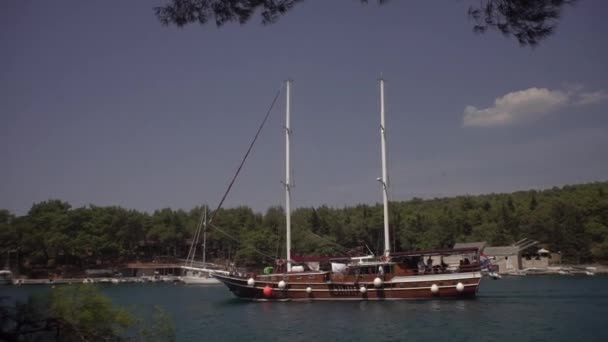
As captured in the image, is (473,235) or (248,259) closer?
(248,259)

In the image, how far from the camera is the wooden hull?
36906 mm

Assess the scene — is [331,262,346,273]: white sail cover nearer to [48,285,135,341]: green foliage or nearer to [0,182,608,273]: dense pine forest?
[0,182,608,273]: dense pine forest

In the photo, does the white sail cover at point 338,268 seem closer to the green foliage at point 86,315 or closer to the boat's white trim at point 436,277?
the boat's white trim at point 436,277

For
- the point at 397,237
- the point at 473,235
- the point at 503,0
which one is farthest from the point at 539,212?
the point at 503,0

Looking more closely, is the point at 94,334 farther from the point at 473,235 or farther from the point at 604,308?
the point at 473,235

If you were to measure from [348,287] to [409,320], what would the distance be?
1081 centimetres

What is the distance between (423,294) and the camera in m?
37.4

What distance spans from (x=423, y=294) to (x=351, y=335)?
14149 millimetres

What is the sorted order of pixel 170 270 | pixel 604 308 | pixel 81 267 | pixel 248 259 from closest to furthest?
pixel 604 308 < pixel 248 259 < pixel 81 267 < pixel 170 270

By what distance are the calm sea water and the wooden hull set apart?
1028mm

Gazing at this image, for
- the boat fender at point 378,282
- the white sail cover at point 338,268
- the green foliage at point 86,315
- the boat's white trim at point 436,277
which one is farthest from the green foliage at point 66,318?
the white sail cover at point 338,268

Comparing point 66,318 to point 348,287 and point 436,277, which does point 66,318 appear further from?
point 348,287

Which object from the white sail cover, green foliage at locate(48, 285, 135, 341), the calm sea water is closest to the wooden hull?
the white sail cover

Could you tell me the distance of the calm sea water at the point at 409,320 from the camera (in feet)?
79.8
